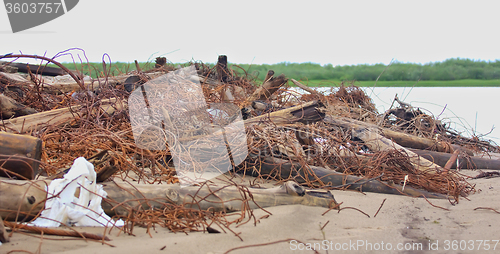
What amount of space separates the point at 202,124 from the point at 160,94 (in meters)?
0.99

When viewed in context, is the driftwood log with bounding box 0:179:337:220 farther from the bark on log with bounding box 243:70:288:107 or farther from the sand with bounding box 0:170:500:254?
the bark on log with bounding box 243:70:288:107

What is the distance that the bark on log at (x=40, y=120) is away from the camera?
2871 millimetres

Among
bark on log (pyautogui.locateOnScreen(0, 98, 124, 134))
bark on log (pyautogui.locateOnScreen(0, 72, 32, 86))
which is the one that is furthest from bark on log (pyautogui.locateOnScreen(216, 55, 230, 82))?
bark on log (pyautogui.locateOnScreen(0, 72, 32, 86))

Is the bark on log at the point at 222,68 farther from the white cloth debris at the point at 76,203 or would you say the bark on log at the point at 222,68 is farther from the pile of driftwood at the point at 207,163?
the white cloth debris at the point at 76,203

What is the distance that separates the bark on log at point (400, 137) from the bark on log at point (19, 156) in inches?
127

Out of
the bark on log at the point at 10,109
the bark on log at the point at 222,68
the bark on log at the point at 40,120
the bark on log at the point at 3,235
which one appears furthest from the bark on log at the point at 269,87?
the bark on log at the point at 3,235

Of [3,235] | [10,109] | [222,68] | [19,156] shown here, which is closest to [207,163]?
[19,156]

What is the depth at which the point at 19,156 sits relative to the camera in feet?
6.16


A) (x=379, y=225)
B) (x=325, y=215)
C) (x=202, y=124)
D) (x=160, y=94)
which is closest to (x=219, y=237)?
(x=325, y=215)

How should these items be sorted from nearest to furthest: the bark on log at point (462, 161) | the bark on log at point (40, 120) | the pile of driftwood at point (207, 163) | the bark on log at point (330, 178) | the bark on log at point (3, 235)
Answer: the bark on log at point (3, 235) < the pile of driftwood at point (207, 163) < the bark on log at point (330, 178) < the bark on log at point (40, 120) < the bark on log at point (462, 161)

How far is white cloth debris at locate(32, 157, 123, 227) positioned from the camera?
1.64 metres

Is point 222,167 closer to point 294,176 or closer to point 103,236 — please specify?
point 294,176

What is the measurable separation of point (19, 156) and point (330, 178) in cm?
229

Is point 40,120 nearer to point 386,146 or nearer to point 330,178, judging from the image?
point 330,178
